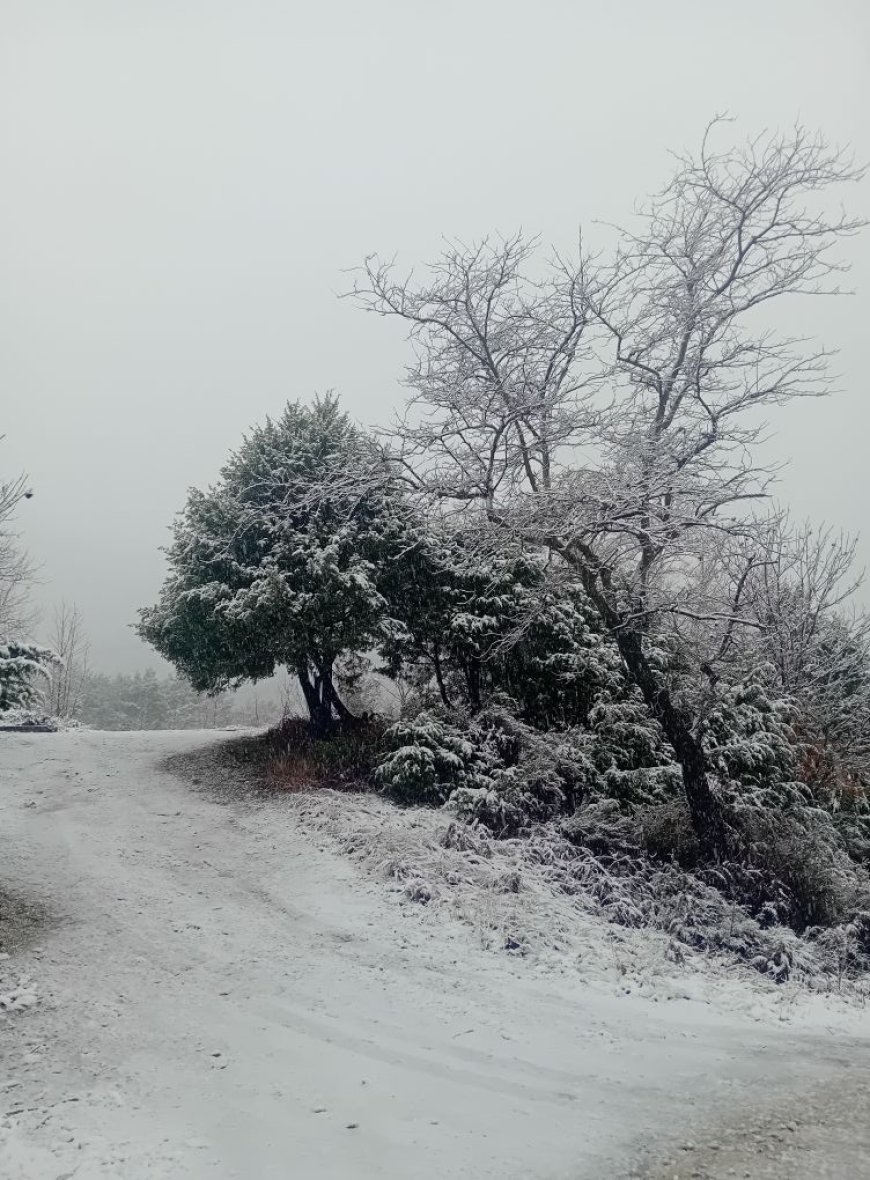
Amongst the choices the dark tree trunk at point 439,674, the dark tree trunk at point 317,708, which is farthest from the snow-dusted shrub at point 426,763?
the dark tree trunk at point 317,708

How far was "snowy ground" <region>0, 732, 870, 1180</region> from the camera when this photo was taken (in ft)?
14.0

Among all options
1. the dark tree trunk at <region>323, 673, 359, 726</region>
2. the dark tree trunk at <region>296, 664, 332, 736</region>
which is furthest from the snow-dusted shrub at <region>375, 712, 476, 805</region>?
the dark tree trunk at <region>296, 664, 332, 736</region>

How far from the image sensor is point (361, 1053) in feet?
17.6

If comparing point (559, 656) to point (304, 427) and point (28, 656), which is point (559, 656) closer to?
point (304, 427)

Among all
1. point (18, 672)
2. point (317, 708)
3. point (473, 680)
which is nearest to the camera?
point (18, 672)

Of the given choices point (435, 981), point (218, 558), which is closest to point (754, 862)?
point (435, 981)

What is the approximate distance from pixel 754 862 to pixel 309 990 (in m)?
6.85

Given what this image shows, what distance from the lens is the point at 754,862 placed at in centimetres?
1008

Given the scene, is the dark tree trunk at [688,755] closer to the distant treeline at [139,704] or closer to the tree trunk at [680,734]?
the tree trunk at [680,734]

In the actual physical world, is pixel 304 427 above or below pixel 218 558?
above

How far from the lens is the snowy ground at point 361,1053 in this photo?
428 cm

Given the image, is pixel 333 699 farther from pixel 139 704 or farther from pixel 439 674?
pixel 139 704

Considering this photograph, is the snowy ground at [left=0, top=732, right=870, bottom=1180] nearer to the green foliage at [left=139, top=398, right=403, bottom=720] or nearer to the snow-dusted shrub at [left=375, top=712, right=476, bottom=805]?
the snow-dusted shrub at [left=375, top=712, right=476, bottom=805]

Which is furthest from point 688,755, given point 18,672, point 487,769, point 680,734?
point 18,672
